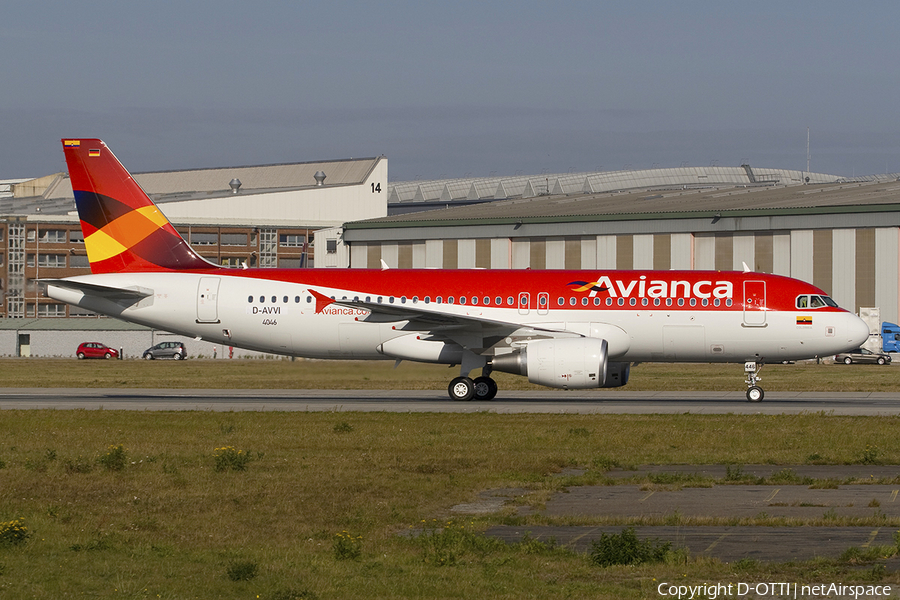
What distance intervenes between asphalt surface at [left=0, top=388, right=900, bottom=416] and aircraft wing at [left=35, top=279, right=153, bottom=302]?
3.34 metres

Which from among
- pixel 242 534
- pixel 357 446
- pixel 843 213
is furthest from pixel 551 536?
pixel 843 213

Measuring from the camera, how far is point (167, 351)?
83.5 m

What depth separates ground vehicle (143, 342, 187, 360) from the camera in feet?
271

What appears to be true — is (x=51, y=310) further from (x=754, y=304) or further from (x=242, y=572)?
(x=242, y=572)

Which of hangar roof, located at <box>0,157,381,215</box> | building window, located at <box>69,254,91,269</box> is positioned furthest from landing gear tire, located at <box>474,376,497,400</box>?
hangar roof, located at <box>0,157,381,215</box>

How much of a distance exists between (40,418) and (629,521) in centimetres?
1804

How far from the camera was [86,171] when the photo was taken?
1359 inches

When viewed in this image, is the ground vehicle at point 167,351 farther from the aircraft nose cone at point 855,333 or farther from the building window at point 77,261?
the aircraft nose cone at point 855,333

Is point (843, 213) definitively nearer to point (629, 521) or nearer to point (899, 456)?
point (899, 456)

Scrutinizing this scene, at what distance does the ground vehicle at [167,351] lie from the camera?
8269 centimetres

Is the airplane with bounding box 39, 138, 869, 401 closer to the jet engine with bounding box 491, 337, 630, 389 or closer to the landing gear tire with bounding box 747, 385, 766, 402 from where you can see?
the landing gear tire with bounding box 747, 385, 766, 402

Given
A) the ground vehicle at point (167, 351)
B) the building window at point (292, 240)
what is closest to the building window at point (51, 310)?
the building window at point (292, 240)

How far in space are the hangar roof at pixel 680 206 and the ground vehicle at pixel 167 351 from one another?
1643 centimetres

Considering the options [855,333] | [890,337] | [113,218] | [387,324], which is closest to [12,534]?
[387,324]
